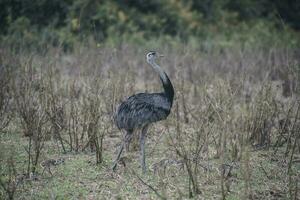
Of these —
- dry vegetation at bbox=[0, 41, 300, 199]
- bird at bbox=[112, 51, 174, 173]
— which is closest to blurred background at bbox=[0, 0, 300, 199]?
dry vegetation at bbox=[0, 41, 300, 199]

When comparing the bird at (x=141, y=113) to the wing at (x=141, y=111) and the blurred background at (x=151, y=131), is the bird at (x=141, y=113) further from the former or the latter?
the blurred background at (x=151, y=131)

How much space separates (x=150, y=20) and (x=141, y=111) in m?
11.7

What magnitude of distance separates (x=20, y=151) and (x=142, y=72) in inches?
208

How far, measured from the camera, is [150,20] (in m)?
17.5

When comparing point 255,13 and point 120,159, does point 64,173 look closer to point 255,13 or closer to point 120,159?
point 120,159

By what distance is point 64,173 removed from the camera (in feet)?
19.9

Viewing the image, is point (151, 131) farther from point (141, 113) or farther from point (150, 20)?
point (150, 20)

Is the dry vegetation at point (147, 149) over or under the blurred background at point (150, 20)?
under

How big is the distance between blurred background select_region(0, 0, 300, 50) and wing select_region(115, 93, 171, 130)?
7.90 meters

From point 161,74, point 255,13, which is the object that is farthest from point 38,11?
point 161,74

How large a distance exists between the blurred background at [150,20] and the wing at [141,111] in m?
7.90

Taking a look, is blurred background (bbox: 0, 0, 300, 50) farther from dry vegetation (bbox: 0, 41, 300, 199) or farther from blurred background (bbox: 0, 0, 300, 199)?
dry vegetation (bbox: 0, 41, 300, 199)

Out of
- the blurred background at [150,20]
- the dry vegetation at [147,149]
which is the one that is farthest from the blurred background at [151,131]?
the blurred background at [150,20]

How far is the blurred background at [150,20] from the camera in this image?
50.9 feet
